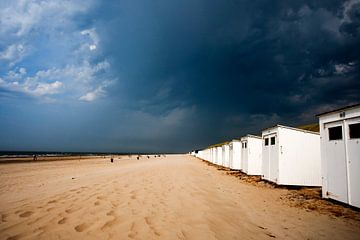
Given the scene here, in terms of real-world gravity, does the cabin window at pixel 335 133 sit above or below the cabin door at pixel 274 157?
above

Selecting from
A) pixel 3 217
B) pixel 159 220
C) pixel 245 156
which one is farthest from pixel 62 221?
pixel 245 156

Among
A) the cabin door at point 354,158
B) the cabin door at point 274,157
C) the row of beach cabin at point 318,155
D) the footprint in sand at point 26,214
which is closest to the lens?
the footprint in sand at point 26,214

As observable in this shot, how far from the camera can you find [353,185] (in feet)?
25.5

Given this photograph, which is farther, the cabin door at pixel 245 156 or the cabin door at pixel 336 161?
the cabin door at pixel 245 156

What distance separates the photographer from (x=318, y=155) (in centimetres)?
1284

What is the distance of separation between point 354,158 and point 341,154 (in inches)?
24.8

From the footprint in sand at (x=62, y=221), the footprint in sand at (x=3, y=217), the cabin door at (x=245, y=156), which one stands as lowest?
the footprint in sand at (x=3, y=217)

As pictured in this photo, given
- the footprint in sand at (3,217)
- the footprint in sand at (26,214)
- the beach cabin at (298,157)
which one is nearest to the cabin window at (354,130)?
the beach cabin at (298,157)

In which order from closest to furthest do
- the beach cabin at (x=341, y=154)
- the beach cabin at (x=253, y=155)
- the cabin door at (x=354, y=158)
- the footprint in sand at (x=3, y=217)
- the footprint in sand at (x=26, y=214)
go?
1. the footprint in sand at (x=3, y=217)
2. the footprint in sand at (x=26, y=214)
3. the cabin door at (x=354, y=158)
4. the beach cabin at (x=341, y=154)
5. the beach cabin at (x=253, y=155)

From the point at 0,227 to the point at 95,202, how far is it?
278 centimetres

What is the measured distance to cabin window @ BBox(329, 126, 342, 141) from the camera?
864cm

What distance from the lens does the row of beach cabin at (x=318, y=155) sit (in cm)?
794

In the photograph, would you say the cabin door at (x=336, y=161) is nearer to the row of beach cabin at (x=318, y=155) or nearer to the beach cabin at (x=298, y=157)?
the row of beach cabin at (x=318, y=155)

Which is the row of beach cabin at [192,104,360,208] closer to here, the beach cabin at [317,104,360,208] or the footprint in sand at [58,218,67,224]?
the beach cabin at [317,104,360,208]
